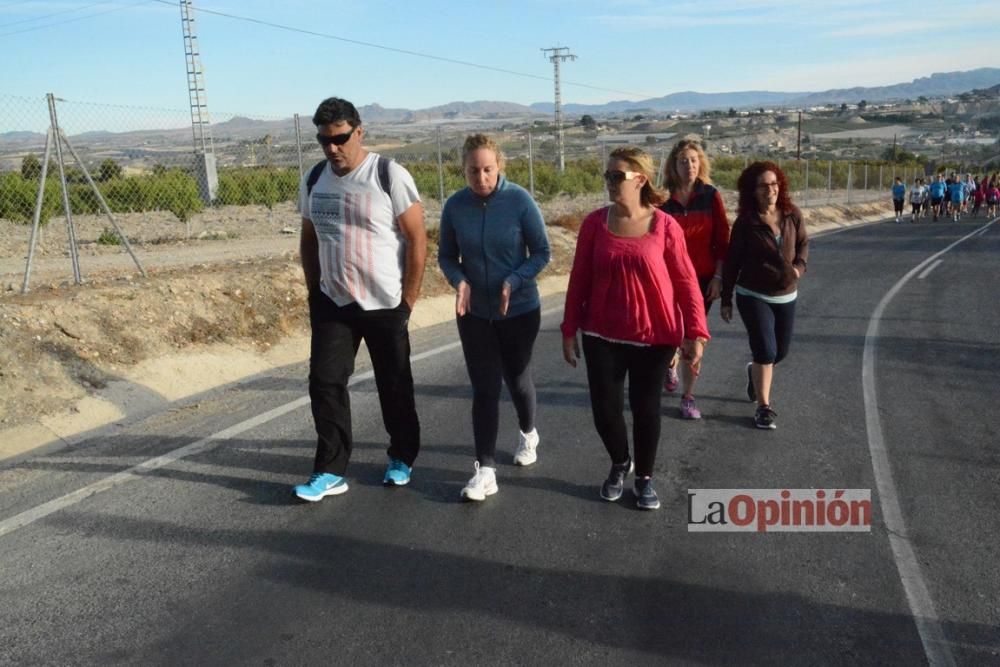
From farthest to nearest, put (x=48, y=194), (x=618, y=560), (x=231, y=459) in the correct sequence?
(x=48, y=194)
(x=231, y=459)
(x=618, y=560)

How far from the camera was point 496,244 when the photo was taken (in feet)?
15.4

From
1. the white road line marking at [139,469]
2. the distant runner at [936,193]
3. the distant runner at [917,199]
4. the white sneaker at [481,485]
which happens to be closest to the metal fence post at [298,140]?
the white road line marking at [139,469]

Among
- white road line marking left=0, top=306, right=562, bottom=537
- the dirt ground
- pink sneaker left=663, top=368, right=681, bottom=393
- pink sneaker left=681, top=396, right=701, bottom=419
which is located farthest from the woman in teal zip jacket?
the dirt ground

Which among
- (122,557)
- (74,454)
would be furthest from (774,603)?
(74,454)

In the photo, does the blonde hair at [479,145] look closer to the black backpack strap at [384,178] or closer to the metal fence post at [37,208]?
the black backpack strap at [384,178]

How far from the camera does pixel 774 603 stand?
3.74 meters

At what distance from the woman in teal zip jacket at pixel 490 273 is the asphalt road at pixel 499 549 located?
49cm

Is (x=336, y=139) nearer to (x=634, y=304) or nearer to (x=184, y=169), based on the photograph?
(x=634, y=304)

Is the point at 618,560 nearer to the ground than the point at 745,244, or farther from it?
nearer to the ground

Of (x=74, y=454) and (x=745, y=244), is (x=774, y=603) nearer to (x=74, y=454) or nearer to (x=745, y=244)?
(x=745, y=244)

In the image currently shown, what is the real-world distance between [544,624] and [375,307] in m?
1.94

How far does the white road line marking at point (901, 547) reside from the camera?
3.42 meters

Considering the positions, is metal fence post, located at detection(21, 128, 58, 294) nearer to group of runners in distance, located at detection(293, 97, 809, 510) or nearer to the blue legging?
group of runners in distance, located at detection(293, 97, 809, 510)

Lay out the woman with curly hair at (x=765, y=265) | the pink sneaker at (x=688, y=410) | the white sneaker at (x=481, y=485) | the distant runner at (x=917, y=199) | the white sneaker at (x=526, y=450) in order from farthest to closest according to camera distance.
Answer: the distant runner at (x=917, y=199)
the pink sneaker at (x=688, y=410)
the woman with curly hair at (x=765, y=265)
the white sneaker at (x=526, y=450)
the white sneaker at (x=481, y=485)
